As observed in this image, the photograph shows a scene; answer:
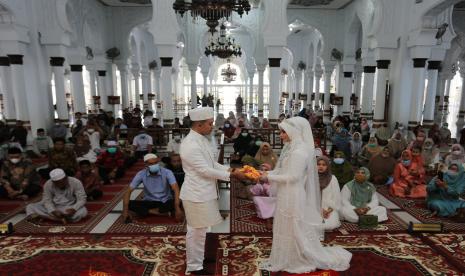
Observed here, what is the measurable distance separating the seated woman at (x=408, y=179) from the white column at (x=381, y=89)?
10.5 feet

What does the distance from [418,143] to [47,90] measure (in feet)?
24.0

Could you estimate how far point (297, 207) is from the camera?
7.23 ft

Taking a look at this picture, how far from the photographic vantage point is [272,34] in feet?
23.0

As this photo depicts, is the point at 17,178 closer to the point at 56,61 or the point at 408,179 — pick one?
the point at 56,61

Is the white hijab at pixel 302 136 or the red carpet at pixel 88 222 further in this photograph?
the red carpet at pixel 88 222

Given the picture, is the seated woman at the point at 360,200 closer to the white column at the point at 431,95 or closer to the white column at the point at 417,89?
the white column at the point at 417,89

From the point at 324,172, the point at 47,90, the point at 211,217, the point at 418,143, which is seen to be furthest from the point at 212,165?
the point at 47,90

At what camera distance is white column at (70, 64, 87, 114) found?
8.65 metres

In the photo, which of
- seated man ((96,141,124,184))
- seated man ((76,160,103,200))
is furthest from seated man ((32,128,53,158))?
seated man ((76,160,103,200))

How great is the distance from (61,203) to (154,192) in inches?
36.8

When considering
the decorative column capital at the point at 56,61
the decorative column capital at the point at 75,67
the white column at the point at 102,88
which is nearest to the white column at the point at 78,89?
the decorative column capital at the point at 75,67

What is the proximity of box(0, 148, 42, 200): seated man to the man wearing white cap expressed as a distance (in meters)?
2.88

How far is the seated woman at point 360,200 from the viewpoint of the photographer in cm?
346

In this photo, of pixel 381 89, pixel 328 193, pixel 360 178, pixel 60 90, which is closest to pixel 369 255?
pixel 328 193
